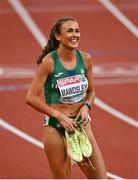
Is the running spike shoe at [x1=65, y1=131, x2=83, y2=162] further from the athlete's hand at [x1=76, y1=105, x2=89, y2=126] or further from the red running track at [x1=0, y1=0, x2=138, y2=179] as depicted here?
the red running track at [x1=0, y1=0, x2=138, y2=179]

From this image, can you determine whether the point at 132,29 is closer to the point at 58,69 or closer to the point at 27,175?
the point at 27,175

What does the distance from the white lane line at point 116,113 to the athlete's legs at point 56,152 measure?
11.5 ft

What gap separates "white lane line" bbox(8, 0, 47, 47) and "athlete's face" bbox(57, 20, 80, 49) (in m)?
6.60

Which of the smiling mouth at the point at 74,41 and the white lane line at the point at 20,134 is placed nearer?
the smiling mouth at the point at 74,41

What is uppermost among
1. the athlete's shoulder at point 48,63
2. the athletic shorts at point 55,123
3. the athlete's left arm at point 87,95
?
the athlete's shoulder at point 48,63

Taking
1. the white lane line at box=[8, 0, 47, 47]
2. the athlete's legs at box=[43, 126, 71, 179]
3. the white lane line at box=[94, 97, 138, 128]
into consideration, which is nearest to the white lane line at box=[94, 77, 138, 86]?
the white lane line at box=[94, 97, 138, 128]

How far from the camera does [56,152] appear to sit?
232 inches

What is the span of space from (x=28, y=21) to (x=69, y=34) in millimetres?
7986

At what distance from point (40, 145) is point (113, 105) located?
1566mm

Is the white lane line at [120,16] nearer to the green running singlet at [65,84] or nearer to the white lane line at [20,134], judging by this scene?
the white lane line at [20,134]

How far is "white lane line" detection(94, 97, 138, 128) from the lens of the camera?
9.46m

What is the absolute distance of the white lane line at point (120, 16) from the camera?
43.7 ft

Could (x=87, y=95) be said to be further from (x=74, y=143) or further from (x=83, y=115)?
(x=74, y=143)

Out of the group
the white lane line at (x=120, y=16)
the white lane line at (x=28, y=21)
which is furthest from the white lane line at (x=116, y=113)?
the white lane line at (x=120, y=16)
